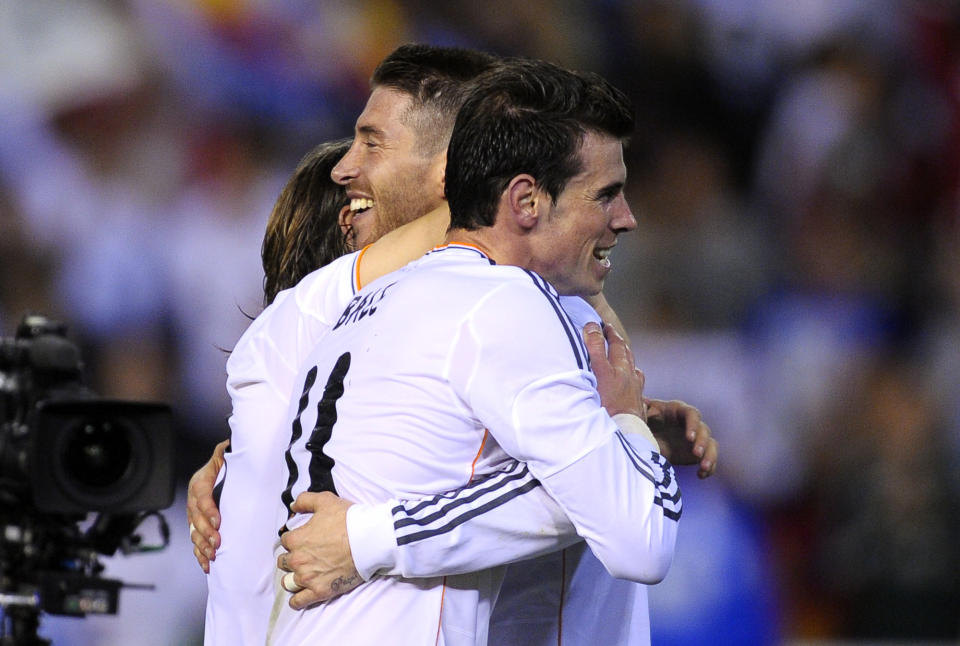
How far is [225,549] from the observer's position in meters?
2.53

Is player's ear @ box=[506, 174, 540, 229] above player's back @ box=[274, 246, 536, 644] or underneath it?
above

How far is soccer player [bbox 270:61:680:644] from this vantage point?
1.90 meters

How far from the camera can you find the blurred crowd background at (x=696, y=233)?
5520 mm

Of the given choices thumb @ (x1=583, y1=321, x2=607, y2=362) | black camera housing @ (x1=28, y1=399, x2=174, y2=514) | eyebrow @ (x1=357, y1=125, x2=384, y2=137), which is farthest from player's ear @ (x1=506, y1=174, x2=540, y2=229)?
black camera housing @ (x1=28, y1=399, x2=174, y2=514)

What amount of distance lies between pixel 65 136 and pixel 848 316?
147 inches

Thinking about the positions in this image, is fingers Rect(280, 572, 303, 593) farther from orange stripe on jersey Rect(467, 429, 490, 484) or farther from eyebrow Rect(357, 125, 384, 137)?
eyebrow Rect(357, 125, 384, 137)

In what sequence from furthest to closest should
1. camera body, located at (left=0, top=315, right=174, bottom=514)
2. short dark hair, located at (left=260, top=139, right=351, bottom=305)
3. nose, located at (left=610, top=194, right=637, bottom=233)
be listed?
short dark hair, located at (left=260, top=139, right=351, bottom=305), camera body, located at (left=0, top=315, right=174, bottom=514), nose, located at (left=610, top=194, right=637, bottom=233)

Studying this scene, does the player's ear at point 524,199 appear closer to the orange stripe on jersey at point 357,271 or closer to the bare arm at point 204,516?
the orange stripe on jersey at point 357,271

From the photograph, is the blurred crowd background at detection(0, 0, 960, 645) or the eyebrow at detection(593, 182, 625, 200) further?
the blurred crowd background at detection(0, 0, 960, 645)

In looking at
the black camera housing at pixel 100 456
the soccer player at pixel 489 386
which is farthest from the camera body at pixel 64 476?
the soccer player at pixel 489 386

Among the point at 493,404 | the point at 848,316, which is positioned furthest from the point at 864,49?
the point at 493,404

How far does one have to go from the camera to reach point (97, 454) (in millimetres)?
2645

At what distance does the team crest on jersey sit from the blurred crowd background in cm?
311

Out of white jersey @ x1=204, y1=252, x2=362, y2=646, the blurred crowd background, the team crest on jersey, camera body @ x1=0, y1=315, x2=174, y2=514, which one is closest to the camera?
the team crest on jersey
